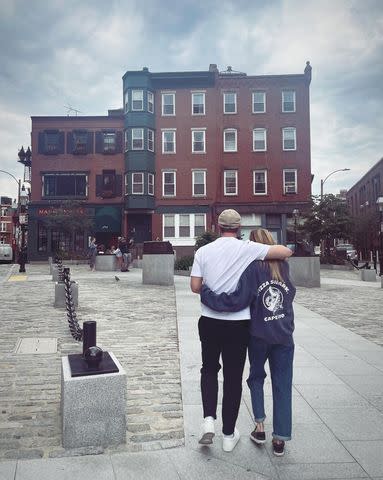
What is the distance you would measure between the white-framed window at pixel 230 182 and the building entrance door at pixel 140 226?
7228mm

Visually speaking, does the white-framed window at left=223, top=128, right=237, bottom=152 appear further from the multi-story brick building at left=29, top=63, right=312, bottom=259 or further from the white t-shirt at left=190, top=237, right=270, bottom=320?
the white t-shirt at left=190, top=237, right=270, bottom=320

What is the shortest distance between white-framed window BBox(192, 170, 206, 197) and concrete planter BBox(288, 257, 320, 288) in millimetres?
22373

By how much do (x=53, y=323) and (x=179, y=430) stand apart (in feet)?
19.1

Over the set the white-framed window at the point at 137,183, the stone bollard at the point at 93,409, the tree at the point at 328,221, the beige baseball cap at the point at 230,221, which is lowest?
the stone bollard at the point at 93,409

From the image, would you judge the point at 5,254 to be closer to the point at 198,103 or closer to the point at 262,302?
the point at 198,103

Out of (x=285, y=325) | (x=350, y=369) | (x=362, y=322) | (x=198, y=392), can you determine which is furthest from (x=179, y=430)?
(x=362, y=322)

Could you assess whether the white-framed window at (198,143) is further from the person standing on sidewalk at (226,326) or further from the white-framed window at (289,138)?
the person standing on sidewalk at (226,326)

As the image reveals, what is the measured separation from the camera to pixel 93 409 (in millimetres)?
3715

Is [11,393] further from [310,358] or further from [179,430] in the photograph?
[310,358]

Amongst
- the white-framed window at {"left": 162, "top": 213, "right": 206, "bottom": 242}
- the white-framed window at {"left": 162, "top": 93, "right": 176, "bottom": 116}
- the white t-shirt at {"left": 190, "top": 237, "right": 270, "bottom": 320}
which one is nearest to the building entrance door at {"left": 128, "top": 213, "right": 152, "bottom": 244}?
the white-framed window at {"left": 162, "top": 213, "right": 206, "bottom": 242}

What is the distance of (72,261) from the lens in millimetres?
32188

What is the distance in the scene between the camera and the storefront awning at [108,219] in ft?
125

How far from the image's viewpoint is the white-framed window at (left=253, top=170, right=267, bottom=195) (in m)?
38.7

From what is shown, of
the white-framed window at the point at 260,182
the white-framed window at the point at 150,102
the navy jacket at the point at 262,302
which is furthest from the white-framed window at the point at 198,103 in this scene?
the navy jacket at the point at 262,302
